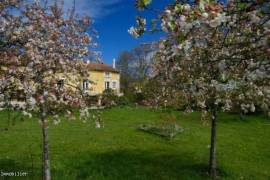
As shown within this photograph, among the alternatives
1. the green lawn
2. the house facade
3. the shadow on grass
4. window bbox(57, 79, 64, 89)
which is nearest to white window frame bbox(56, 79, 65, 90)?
window bbox(57, 79, 64, 89)

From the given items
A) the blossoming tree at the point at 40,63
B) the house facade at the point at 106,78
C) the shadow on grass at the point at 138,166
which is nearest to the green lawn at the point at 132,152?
the shadow on grass at the point at 138,166

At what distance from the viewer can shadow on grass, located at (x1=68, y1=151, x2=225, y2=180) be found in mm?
13844

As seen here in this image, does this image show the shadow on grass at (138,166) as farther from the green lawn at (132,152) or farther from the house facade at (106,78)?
the house facade at (106,78)

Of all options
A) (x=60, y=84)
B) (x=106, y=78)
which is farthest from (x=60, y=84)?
(x=106, y=78)

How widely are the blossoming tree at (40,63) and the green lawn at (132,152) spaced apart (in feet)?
8.56

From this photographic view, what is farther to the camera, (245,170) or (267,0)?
(245,170)

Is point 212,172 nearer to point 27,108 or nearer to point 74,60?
point 74,60

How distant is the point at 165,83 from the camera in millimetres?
13047

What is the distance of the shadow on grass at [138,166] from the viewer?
13.8 metres

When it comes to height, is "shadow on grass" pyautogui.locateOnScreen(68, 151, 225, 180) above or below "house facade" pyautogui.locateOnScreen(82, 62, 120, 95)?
below

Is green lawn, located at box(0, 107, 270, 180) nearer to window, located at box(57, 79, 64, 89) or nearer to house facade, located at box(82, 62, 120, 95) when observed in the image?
window, located at box(57, 79, 64, 89)

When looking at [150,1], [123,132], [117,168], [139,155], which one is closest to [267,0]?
[150,1]

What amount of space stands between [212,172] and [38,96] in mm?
8133

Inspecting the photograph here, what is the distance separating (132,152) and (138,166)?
3.28m
